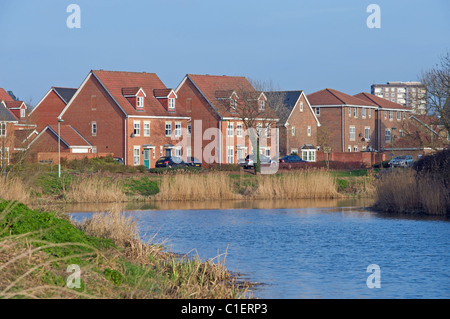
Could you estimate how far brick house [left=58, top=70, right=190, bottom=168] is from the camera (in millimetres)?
68250

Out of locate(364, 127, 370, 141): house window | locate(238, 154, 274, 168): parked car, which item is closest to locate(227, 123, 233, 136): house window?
locate(238, 154, 274, 168): parked car

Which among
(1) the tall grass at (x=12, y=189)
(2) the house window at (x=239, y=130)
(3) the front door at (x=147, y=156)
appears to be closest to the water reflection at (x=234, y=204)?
(1) the tall grass at (x=12, y=189)

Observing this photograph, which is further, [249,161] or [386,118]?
[386,118]

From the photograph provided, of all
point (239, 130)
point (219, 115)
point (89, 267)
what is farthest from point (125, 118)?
point (89, 267)

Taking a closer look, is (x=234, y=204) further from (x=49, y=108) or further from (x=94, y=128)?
(x=49, y=108)

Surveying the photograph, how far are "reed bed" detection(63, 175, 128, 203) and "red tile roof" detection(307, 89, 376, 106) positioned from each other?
5823 centimetres

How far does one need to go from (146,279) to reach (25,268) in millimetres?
2212

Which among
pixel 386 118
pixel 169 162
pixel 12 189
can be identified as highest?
pixel 386 118

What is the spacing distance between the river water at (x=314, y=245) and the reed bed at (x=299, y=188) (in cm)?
362

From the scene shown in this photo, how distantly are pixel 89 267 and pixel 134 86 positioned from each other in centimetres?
6357

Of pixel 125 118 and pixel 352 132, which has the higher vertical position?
pixel 125 118

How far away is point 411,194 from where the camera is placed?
3080 cm
